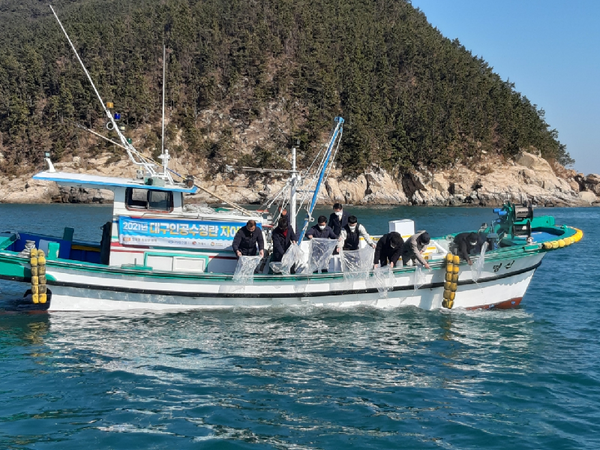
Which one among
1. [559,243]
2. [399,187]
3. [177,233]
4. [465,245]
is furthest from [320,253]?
[399,187]

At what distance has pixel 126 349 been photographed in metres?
10.8

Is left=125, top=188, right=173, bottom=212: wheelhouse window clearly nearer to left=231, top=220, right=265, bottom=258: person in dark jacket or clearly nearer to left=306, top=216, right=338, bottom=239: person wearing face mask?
left=231, top=220, right=265, bottom=258: person in dark jacket

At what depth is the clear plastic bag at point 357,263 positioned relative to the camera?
43.3 ft

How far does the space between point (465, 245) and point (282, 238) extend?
4522 millimetres

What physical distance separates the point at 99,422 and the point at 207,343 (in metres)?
3.50

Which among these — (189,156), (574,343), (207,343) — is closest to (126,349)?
(207,343)

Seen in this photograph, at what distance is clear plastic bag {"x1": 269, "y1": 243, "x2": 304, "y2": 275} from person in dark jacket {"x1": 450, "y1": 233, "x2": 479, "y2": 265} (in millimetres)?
3897

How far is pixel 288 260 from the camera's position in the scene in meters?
13.0

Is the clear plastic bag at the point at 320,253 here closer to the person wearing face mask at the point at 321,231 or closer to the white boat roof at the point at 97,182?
the person wearing face mask at the point at 321,231

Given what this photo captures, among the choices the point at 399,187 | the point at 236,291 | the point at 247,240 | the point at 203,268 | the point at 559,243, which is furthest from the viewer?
the point at 399,187

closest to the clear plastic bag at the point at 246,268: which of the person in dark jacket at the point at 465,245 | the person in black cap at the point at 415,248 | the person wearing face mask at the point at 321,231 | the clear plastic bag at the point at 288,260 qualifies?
the clear plastic bag at the point at 288,260

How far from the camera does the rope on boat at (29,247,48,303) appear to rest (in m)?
12.1

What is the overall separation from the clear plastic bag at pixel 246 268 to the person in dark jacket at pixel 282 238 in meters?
0.50

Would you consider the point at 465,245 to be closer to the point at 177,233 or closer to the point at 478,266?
the point at 478,266
